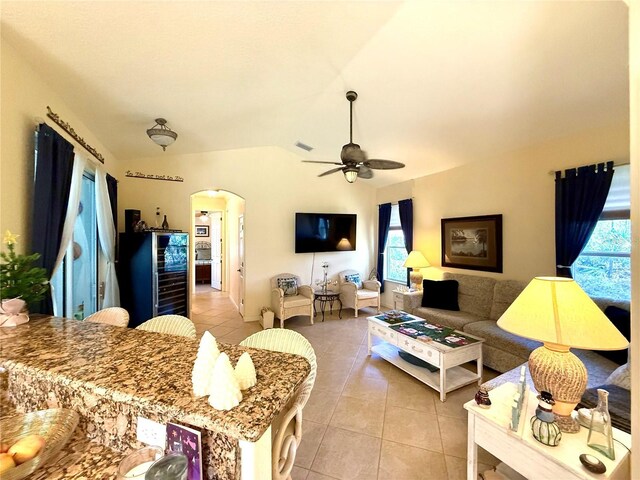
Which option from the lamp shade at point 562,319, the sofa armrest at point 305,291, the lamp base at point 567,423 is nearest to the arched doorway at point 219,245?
the sofa armrest at point 305,291

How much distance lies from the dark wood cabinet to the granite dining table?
26.4ft

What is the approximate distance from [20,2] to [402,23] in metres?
2.34

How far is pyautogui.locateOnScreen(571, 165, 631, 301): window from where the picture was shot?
8.52 feet

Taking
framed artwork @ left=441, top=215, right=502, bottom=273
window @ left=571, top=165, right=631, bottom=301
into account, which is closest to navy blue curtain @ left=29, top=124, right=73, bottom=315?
framed artwork @ left=441, top=215, right=502, bottom=273

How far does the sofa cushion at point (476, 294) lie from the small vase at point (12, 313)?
428 cm

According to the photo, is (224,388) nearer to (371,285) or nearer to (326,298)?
(326,298)

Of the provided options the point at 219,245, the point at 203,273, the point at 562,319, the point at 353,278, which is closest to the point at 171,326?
the point at 562,319

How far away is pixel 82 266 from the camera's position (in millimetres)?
2936

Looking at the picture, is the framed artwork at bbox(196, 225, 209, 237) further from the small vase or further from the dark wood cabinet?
the small vase

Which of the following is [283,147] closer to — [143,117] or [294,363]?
[143,117]

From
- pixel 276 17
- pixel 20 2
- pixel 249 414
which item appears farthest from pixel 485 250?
pixel 20 2

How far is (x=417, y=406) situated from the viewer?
7.82 feet

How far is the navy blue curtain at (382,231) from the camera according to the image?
5.58m

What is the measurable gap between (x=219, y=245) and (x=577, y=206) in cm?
765
